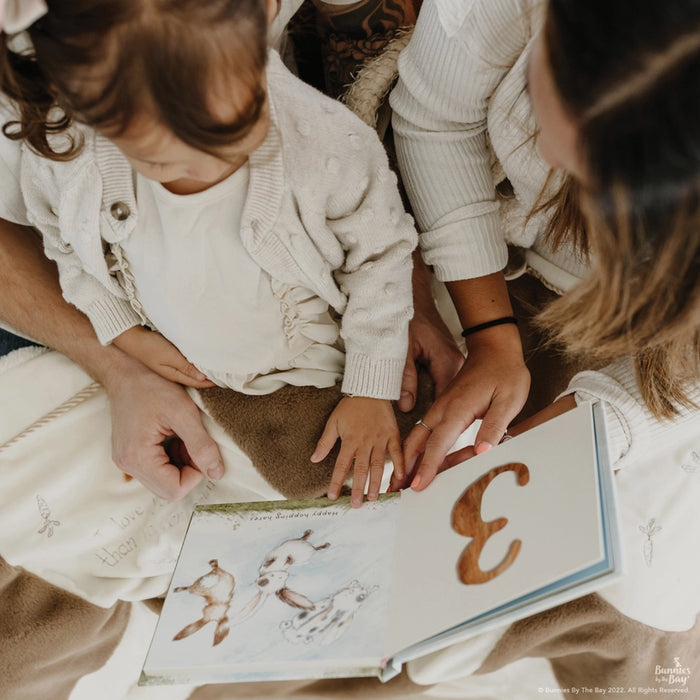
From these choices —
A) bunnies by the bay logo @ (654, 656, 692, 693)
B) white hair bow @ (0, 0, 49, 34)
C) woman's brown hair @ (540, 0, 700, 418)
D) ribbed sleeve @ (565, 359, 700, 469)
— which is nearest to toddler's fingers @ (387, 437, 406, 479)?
ribbed sleeve @ (565, 359, 700, 469)

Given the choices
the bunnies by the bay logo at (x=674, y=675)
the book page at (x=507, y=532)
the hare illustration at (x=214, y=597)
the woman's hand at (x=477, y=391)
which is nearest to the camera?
the book page at (x=507, y=532)

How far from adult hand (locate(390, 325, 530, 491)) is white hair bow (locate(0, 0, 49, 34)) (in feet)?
1.96

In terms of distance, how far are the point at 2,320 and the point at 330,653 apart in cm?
64

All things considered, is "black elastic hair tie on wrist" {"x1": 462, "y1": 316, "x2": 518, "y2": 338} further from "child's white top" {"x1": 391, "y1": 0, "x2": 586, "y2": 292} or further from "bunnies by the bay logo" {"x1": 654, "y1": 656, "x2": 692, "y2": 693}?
"bunnies by the bay logo" {"x1": 654, "y1": 656, "x2": 692, "y2": 693}

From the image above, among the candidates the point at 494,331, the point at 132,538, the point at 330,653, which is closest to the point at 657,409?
the point at 494,331

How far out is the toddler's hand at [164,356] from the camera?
94 centimetres

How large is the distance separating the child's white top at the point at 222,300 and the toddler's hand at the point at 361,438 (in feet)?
0.24

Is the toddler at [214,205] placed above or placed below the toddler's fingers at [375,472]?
above

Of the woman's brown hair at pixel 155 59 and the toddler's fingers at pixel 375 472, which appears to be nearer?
the woman's brown hair at pixel 155 59

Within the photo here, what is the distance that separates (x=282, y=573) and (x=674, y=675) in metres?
0.61

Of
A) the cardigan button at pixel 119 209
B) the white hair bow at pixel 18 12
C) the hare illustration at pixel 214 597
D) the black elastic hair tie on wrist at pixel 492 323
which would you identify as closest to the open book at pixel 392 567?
the hare illustration at pixel 214 597

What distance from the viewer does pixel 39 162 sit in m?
0.78

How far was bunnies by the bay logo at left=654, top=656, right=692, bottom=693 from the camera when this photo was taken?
96 centimetres

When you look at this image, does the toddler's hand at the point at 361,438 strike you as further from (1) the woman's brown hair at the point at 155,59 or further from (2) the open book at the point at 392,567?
(1) the woman's brown hair at the point at 155,59
